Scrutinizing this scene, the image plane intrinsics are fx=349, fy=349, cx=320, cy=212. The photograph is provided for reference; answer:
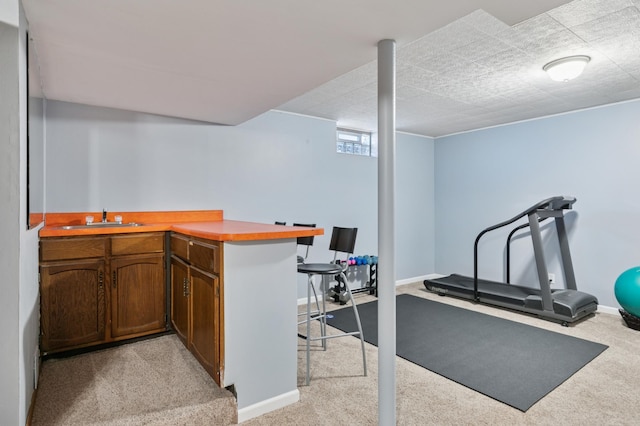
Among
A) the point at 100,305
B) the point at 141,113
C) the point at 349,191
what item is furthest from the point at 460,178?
the point at 100,305

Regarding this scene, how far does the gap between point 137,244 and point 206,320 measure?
113 cm

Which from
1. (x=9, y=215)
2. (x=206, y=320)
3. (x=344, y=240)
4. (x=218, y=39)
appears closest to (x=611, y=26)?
(x=344, y=240)

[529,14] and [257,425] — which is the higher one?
[529,14]

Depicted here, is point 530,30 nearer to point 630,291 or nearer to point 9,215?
point 630,291

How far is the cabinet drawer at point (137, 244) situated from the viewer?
2789mm

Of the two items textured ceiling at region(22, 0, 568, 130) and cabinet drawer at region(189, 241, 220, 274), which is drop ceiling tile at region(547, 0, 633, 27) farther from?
cabinet drawer at region(189, 241, 220, 274)

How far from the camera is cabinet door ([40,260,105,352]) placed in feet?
8.32

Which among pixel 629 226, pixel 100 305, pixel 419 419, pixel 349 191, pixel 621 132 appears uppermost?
pixel 621 132

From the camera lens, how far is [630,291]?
342cm

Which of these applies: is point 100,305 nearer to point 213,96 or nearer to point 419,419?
point 213,96

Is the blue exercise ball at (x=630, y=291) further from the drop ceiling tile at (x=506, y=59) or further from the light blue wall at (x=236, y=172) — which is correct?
the light blue wall at (x=236, y=172)

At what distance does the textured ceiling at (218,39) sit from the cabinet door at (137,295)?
54.8 inches

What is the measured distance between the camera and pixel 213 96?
2.88m

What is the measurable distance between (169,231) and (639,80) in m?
4.57
